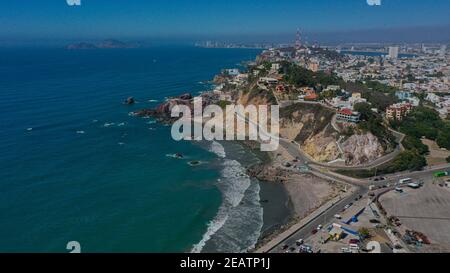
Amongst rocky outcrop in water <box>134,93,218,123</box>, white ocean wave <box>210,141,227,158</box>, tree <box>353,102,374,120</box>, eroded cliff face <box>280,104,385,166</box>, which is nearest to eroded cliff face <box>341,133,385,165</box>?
eroded cliff face <box>280,104,385,166</box>

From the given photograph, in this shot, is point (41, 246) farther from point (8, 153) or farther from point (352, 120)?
point (352, 120)

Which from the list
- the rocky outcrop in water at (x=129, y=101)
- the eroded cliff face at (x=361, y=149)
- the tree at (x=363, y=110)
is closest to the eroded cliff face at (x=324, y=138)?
the eroded cliff face at (x=361, y=149)

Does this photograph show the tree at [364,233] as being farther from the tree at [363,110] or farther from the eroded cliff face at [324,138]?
the tree at [363,110]

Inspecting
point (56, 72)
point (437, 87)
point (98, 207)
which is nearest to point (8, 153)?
point (98, 207)

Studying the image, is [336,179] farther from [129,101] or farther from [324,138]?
[129,101]

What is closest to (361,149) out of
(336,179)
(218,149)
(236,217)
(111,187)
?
(336,179)

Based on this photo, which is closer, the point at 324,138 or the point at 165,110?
the point at 324,138
